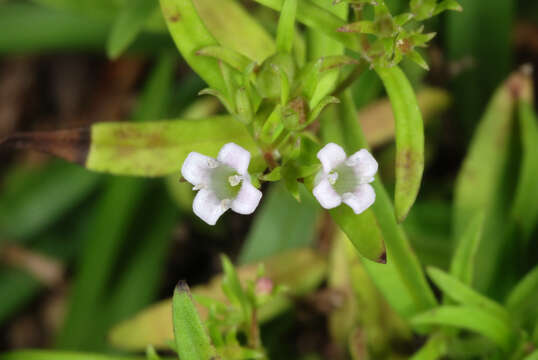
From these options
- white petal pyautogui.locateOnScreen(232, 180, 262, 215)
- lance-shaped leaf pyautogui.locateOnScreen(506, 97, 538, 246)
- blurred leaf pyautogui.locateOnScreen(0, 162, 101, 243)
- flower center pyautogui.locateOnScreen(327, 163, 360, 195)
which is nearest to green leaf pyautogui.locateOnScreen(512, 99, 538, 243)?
lance-shaped leaf pyautogui.locateOnScreen(506, 97, 538, 246)

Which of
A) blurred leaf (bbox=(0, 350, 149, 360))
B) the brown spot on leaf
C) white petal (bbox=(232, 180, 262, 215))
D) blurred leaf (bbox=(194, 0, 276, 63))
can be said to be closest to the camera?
white petal (bbox=(232, 180, 262, 215))

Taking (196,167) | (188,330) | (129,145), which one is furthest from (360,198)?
(129,145)

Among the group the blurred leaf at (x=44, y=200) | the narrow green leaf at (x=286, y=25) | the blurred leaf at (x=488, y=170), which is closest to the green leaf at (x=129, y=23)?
the narrow green leaf at (x=286, y=25)

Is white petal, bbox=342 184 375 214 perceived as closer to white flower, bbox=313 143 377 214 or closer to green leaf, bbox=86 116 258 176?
white flower, bbox=313 143 377 214

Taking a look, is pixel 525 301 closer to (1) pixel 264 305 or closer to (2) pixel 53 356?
(1) pixel 264 305

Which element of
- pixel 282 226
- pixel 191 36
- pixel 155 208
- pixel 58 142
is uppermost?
pixel 191 36

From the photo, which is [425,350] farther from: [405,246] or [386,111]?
[386,111]

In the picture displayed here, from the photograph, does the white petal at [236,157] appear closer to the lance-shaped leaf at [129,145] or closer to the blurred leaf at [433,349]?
the lance-shaped leaf at [129,145]
